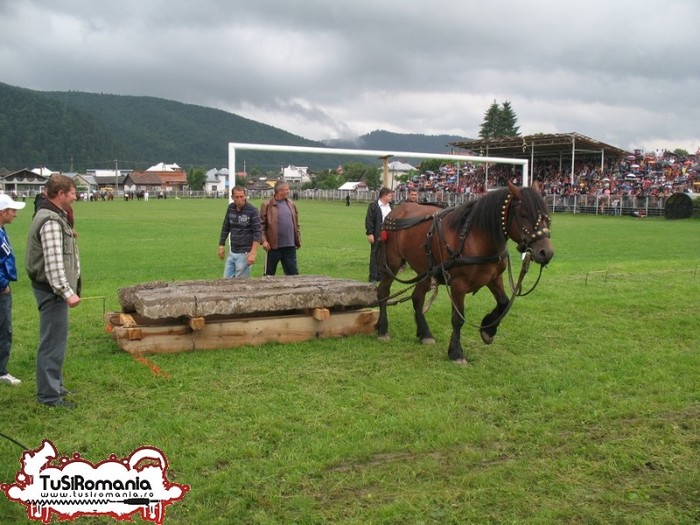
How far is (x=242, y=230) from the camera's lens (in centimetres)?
905

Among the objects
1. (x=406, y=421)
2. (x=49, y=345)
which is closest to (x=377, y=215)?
(x=406, y=421)

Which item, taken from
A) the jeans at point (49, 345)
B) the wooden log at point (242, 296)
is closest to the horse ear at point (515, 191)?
the wooden log at point (242, 296)

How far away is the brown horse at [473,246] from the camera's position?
6.22 meters

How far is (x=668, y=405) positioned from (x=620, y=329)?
10.0 ft

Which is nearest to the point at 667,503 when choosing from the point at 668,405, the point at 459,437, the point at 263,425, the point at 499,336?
the point at 459,437

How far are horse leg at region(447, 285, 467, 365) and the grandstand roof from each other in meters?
22.7

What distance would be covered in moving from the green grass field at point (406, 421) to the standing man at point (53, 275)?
31 centimetres

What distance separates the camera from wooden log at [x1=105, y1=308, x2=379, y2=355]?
672 cm

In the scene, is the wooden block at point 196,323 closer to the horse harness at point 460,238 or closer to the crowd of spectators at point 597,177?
the horse harness at point 460,238

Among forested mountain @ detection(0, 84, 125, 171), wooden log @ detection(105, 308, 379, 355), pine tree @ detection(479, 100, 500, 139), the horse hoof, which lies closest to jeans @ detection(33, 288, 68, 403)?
wooden log @ detection(105, 308, 379, 355)

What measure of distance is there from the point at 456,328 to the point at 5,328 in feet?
15.2

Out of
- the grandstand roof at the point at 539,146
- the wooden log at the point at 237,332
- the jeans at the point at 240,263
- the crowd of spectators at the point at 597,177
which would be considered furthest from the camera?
the crowd of spectators at the point at 597,177

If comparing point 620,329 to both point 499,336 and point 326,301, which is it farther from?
point 326,301

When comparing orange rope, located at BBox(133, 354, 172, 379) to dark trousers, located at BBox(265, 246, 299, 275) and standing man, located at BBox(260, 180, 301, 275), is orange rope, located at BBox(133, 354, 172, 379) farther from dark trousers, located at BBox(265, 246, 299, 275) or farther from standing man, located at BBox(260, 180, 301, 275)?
dark trousers, located at BBox(265, 246, 299, 275)
